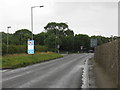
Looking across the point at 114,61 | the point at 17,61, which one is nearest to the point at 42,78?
the point at 114,61

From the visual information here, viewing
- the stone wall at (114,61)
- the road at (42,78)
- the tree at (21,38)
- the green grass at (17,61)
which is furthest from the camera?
the tree at (21,38)

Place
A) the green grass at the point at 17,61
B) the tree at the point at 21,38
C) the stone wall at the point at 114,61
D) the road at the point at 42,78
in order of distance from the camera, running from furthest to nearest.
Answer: the tree at the point at 21,38 → the green grass at the point at 17,61 → the road at the point at 42,78 → the stone wall at the point at 114,61

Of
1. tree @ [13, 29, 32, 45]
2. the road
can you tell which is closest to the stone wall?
the road

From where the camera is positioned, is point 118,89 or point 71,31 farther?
point 71,31

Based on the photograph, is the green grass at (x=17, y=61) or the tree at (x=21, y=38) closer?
the green grass at (x=17, y=61)

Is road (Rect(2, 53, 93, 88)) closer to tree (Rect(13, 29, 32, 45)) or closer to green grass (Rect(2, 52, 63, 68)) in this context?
green grass (Rect(2, 52, 63, 68))

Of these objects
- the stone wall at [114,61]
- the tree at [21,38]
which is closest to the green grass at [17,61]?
the stone wall at [114,61]

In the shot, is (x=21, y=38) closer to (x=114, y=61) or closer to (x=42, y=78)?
(x=42, y=78)

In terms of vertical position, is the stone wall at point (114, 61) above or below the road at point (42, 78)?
above

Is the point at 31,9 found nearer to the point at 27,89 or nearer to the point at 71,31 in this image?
the point at 27,89

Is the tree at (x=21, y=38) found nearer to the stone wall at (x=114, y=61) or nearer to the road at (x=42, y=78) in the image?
the road at (x=42, y=78)

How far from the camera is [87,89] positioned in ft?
36.5

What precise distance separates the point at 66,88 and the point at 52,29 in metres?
129

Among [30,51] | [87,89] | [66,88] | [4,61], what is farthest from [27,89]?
[30,51]
